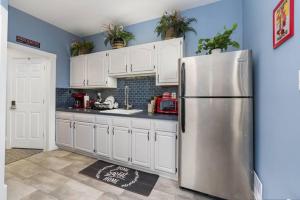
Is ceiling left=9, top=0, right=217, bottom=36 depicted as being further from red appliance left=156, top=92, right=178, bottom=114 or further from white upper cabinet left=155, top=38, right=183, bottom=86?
red appliance left=156, top=92, right=178, bottom=114

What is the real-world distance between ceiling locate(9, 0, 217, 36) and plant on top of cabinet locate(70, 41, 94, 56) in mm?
371

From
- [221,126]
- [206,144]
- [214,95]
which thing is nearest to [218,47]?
[214,95]

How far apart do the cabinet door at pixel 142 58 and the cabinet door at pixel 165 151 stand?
1173 mm

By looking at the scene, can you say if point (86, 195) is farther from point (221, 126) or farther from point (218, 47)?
point (218, 47)

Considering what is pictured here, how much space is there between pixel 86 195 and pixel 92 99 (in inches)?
89.7

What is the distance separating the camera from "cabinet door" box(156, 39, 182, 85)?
7.90ft

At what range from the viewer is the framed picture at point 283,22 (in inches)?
36.2

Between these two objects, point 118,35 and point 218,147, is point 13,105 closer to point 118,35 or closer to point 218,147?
point 118,35

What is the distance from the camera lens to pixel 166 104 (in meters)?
2.64

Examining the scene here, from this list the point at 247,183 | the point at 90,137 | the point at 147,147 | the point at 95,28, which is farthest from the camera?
the point at 95,28

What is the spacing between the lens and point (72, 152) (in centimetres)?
314

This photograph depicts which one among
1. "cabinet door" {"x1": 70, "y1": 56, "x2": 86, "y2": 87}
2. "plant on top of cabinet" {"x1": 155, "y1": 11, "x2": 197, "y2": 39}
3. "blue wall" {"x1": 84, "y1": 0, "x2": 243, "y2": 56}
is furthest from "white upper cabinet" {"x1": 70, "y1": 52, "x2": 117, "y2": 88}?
"plant on top of cabinet" {"x1": 155, "y1": 11, "x2": 197, "y2": 39}

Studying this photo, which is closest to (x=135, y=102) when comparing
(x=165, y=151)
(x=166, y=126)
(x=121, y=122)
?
(x=121, y=122)

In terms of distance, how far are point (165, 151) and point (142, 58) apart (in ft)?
5.34
